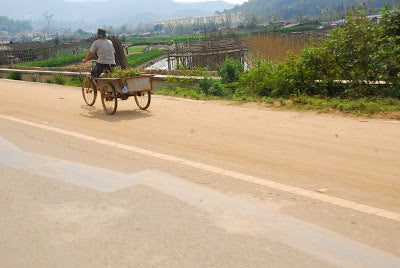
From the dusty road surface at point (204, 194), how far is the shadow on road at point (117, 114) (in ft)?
3.09

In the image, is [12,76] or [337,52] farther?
[12,76]

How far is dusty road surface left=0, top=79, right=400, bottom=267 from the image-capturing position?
3.36m

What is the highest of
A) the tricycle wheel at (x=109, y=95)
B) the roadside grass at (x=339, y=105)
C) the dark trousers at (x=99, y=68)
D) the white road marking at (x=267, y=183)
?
the dark trousers at (x=99, y=68)

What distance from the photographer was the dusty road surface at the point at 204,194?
3363 mm

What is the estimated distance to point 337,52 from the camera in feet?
32.4

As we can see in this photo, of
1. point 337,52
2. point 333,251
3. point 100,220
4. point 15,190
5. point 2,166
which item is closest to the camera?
point 333,251

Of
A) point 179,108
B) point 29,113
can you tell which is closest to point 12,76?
point 29,113

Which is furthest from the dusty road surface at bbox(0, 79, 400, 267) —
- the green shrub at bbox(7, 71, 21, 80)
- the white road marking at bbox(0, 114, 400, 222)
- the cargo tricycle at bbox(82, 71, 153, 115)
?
the green shrub at bbox(7, 71, 21, 80)

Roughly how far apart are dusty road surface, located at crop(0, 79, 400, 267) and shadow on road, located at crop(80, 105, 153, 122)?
941 millimetres

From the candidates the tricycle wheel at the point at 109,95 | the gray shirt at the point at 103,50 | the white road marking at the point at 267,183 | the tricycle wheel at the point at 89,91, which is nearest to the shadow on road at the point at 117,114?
the tricycle wheel at the point at 109,95

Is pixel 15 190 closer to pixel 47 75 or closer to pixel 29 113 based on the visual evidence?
pixel 29 113

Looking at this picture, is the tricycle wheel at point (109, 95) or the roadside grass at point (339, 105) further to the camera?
the tricycle wheel at point (109, 95)

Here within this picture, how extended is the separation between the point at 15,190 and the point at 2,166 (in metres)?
1.19

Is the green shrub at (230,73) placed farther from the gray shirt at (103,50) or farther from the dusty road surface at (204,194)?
the dusty road surface at (204,194)
